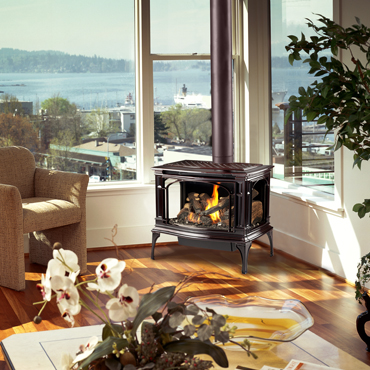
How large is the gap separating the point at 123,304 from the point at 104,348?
0.38 ft

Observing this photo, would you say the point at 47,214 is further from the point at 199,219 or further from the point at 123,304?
the point at 123,304

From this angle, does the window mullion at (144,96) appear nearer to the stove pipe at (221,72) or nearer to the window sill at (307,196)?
the stove pipe at (221,72)

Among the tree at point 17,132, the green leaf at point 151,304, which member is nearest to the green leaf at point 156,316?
the green leaf at point 151,304

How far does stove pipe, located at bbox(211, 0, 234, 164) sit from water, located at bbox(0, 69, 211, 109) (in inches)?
27.2

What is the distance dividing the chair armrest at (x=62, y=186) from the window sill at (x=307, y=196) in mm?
1700

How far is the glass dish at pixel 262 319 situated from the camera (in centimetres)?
152

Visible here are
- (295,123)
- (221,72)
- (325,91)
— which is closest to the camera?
Answer: (325,91)

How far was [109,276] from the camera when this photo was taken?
3.20 ft

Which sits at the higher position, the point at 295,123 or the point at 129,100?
the point at 129,100

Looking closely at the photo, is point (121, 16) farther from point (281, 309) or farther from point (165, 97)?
point (281, 309)

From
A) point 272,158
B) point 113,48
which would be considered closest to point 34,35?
point 113,48

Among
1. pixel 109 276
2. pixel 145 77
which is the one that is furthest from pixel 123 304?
pixel 145 77

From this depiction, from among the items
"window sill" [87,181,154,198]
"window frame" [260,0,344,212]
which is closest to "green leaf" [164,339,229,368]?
"window frame" [260,0,344,212]

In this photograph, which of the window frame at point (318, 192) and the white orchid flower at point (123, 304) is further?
the window frame at point (318, 192)
